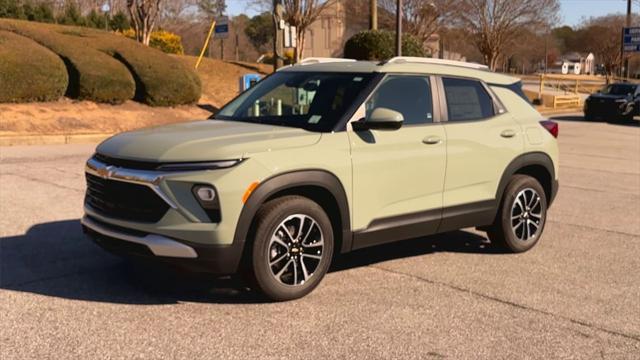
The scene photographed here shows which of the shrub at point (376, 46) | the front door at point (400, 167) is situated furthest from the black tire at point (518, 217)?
the shrub at point (376, 46)

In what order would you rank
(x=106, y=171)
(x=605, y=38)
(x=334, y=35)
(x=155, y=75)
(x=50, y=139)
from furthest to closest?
(x=605, y=38) → (x=334, y=35) → (x=155, y=75) → (x=50, y=139) → (x=106, y=171)

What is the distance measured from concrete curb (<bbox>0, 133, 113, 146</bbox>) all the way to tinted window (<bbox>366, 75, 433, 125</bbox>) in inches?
A: 453

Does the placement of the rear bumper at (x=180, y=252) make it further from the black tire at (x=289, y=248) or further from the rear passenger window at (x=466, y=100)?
the rear passenger window at (x=466, y=100)

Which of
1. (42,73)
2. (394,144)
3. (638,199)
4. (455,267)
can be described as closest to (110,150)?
(394,144)

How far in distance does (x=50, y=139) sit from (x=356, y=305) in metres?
12.2

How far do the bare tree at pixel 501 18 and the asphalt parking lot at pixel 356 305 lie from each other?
37.3m

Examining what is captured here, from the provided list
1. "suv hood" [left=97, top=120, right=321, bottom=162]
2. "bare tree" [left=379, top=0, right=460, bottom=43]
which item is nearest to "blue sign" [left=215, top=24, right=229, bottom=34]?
"bare tree" [left=379, top=0, right=460, bottom=43]

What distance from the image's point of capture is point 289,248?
4.79 meters

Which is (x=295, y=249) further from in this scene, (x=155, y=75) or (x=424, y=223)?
(x=155, y=75)

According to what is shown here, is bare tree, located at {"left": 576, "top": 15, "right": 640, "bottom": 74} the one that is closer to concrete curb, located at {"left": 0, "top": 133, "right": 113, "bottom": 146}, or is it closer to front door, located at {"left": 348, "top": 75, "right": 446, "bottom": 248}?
concrete curb, located at {"left": 0, "top": 133, "right": 113, "bottom": 146}

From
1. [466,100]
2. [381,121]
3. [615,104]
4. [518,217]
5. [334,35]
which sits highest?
[334,35]

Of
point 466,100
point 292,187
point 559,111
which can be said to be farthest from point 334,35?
point 292,187

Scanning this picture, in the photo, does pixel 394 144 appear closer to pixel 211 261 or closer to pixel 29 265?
pixel 211 261

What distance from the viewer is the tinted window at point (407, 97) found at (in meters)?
5.42
